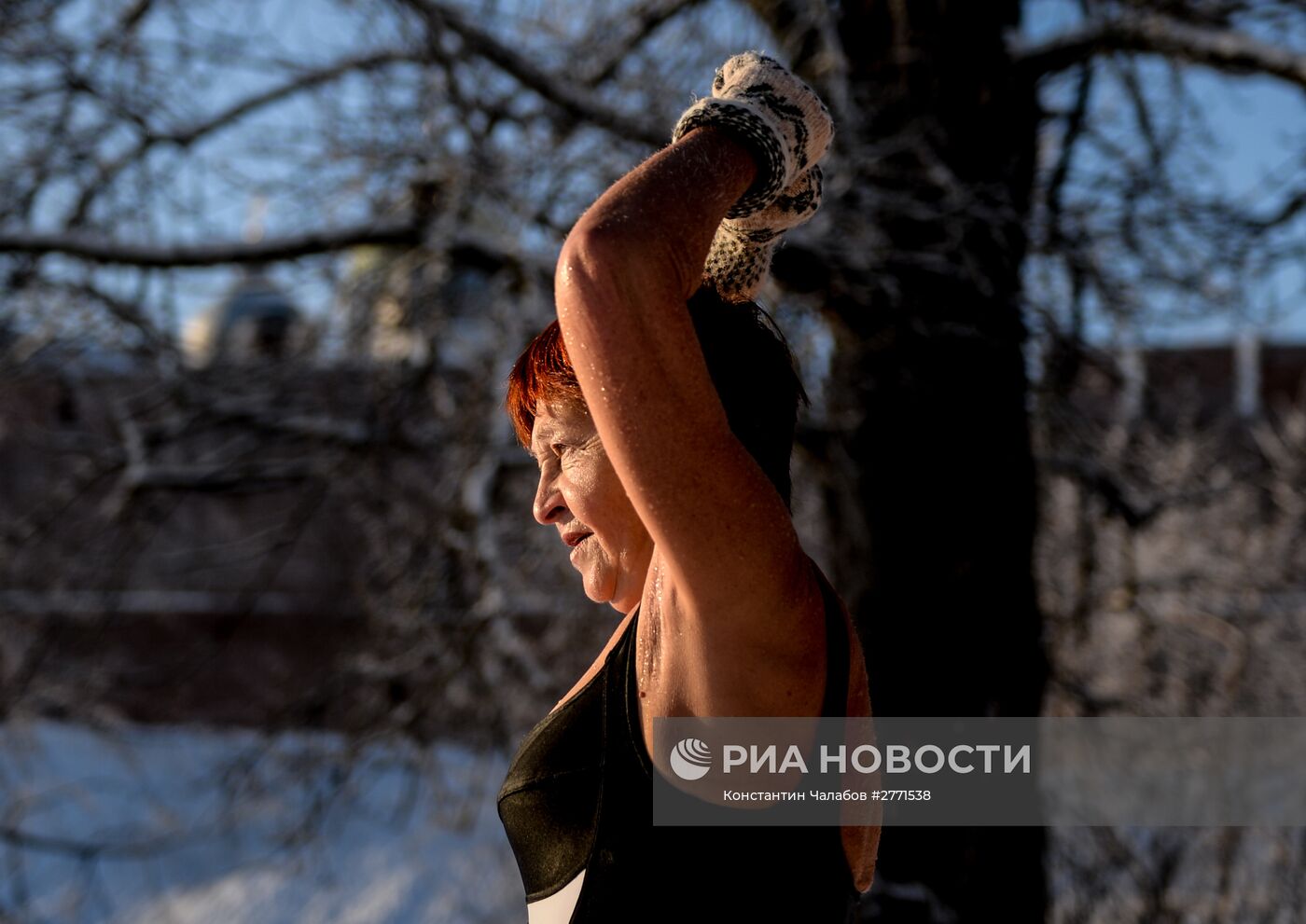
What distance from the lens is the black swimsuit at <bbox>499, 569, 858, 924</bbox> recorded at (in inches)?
52.4

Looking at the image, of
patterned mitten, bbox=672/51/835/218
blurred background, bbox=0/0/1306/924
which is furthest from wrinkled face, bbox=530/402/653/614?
blurred background, bbox=0/0/1306/924

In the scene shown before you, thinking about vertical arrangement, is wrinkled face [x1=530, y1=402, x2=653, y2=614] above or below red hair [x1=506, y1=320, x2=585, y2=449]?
below

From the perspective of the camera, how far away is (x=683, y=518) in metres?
1.18

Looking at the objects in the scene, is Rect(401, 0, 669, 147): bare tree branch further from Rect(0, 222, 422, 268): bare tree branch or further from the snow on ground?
the snow on ground

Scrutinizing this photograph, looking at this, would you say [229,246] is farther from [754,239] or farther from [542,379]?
[754,239]

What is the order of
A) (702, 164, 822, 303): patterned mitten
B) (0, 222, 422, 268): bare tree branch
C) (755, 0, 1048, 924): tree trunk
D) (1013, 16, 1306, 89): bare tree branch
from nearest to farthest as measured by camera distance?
1. (702, 164, 822, 303): patterned mitten
2. (755, 0, 1048, 924): tree trunk
3. (1013, 16, 1306, 89): bare tree branch
4. (0, 222, 422, 268): bare tree branch

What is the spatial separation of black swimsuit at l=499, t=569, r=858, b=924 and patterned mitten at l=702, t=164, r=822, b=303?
0.35 metres

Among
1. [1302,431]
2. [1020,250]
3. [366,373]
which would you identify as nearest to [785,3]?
[1020,250]

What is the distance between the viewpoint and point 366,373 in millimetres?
6324

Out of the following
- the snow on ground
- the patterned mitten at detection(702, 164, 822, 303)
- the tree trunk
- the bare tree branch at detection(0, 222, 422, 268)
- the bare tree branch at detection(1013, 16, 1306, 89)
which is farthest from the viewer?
the snow on ground

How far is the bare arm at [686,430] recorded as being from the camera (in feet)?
3.74

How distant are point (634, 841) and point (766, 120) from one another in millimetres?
746

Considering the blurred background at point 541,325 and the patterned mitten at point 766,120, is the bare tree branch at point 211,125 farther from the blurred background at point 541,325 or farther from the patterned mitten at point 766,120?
the patterned mitten at point 766,120

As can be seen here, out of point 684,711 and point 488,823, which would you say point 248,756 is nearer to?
point 488,823
